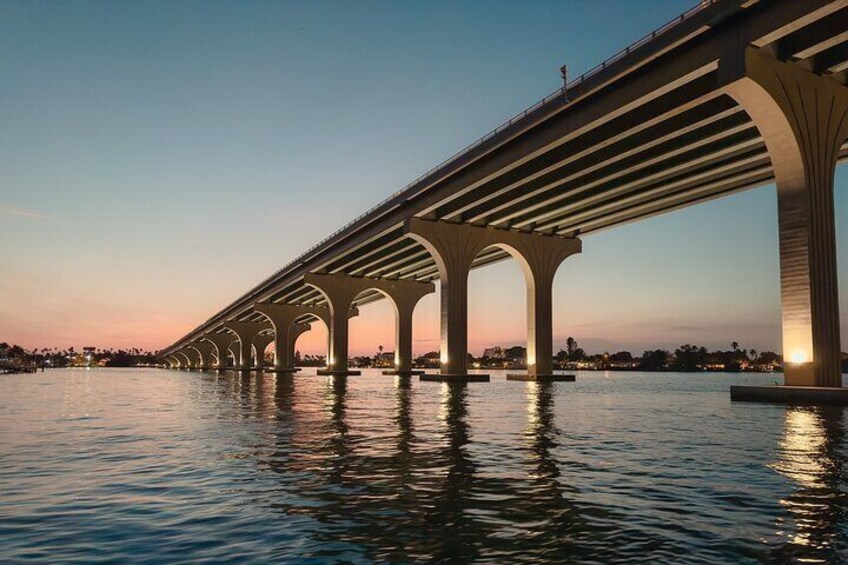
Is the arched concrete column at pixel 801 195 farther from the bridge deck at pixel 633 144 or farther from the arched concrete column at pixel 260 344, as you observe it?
the arched concrete column at pixel 260 344

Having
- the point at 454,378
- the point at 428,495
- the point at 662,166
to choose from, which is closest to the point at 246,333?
the point at 454,378

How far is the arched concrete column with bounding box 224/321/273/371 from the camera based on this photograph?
161 meters

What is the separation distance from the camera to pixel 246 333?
16350cm

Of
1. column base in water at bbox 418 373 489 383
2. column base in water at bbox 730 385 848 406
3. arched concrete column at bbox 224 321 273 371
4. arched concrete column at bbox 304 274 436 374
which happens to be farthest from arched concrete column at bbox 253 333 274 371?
column base in water at bbox 730 385 848 406

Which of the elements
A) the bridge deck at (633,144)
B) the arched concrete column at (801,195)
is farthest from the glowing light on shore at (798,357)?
the bridge deck at (633,144)

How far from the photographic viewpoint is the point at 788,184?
29.0 metres

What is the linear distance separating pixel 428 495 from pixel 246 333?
161054 mm

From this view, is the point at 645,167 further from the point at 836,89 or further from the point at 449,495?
the point at 449,495

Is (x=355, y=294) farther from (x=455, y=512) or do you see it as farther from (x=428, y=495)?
(x=455, y=512)

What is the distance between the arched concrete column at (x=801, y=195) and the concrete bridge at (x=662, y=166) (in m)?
0.06

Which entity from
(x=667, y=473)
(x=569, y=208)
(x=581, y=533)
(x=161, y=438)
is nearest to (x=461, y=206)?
(x=569, y=208)

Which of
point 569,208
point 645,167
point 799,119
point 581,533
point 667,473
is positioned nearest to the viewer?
point 581,533

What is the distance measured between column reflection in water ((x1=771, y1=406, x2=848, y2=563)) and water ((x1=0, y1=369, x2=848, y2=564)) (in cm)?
4

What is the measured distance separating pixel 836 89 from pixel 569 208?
27.5 metres
